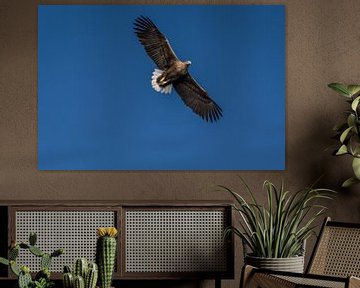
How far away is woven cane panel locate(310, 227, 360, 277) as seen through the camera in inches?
149

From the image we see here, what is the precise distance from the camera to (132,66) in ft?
16.0

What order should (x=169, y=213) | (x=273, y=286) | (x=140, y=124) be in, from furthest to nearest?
(x=140, y=124) → (x=169, y=213) → (x=273, y=286)

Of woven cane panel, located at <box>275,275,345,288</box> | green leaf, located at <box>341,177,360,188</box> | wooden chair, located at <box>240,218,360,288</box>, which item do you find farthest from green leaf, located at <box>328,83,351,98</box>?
woven cane panel, located at <box>275,275,345,288</box>

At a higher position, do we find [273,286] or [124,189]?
[124,189]

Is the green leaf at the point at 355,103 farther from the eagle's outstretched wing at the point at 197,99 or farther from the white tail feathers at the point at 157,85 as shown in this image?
the white tail feathers at the point at 157,85

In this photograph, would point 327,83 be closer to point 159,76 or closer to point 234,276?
point 159,76

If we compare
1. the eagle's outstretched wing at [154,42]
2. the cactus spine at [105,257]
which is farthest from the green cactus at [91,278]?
the eagle's outstretched wing at [154,42]

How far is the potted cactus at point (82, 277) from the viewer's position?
10.4ft

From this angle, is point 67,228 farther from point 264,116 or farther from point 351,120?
point 351,120

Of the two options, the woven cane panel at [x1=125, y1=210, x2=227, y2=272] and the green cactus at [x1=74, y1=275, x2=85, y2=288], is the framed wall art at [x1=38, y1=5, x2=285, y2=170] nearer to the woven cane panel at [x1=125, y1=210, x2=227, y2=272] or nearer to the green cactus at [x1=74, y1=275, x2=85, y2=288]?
the woven cane panel at [x1=125, y1=210, x2=227, y2=272]

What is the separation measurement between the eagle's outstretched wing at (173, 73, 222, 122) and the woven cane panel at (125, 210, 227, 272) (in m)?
0.73

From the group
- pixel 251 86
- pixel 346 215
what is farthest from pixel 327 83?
pixel 346 215

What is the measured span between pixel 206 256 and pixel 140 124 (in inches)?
39.4

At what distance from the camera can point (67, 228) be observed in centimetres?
447
